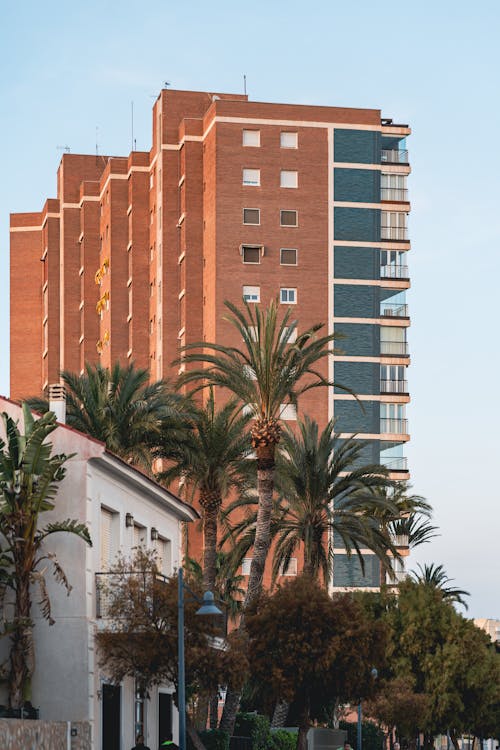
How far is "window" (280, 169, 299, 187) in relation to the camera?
9838 cm

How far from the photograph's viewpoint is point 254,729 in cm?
4684

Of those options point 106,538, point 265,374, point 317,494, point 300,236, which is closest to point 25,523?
point 106,538

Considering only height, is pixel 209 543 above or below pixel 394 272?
below

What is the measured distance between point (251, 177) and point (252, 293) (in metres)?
7.86

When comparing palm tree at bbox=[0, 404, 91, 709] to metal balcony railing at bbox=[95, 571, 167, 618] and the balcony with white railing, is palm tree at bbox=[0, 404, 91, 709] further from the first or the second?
the balcony with white railing

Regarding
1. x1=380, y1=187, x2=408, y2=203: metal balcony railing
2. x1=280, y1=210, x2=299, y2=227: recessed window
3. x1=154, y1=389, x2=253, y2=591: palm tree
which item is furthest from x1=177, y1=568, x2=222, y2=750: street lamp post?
x1=380, y1=187, x2=408, y2=203: metal balcony railing

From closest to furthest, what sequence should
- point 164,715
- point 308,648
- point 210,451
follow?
point 164,715, point 308,648, point 210,451

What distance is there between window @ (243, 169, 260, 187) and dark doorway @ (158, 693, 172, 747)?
59.0m

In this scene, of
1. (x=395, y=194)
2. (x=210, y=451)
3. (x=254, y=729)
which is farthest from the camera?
(x=395, y=194)

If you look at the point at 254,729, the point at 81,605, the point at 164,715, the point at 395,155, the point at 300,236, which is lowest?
the point at 254,729

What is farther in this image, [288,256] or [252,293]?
[288,256]

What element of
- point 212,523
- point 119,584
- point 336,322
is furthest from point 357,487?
point 336,322

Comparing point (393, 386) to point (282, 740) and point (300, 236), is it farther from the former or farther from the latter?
point (282, 740)

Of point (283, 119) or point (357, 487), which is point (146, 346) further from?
point (357, 487)
